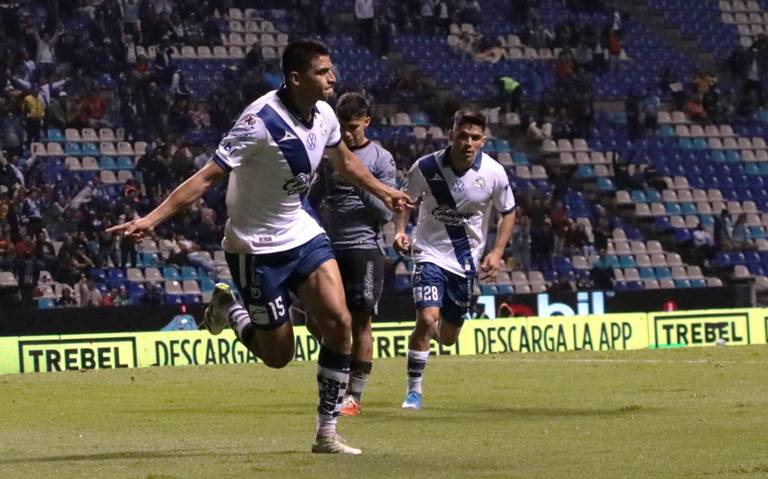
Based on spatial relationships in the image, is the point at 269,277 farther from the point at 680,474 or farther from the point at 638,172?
the point at 638,172

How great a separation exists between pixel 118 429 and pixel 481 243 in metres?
4.12

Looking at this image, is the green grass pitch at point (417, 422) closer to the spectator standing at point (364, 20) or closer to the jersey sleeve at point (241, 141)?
the jersey sleeve at point (241, 141)

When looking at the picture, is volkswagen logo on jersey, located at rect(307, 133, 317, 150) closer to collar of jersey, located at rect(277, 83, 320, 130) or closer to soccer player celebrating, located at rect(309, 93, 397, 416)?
collar of jersey, located at rect(277, 83, 320, 130)

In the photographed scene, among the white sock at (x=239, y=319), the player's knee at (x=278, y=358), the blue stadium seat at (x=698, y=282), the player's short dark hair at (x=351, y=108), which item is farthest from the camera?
the blue stadium seat at (x=698, y=282)

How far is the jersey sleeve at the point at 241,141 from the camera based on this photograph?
9.84 metres

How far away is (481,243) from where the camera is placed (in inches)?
591

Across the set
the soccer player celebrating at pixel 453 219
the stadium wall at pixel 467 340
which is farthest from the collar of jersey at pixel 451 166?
the stadium wall at pixel 467 340

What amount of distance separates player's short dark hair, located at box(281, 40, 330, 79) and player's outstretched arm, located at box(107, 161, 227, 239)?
0.80 m

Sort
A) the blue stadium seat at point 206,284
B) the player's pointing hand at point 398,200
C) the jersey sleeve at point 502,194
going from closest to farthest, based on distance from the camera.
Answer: the player's pointing hand at point 398,200, the jersey sleeve at point 502,194, the blue stadium seat at point 206,284

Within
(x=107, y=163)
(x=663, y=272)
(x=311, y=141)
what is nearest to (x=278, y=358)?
(x=311, y=141)

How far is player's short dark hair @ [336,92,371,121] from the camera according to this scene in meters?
13.6

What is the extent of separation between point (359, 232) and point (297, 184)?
3.91 metres

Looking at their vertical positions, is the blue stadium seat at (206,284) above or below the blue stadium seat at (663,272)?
above

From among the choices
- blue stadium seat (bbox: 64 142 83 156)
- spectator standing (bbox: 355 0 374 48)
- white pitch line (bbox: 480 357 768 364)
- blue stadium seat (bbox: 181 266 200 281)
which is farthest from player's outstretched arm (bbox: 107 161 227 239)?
spectator standing (bbox: 355 0 374 48)
